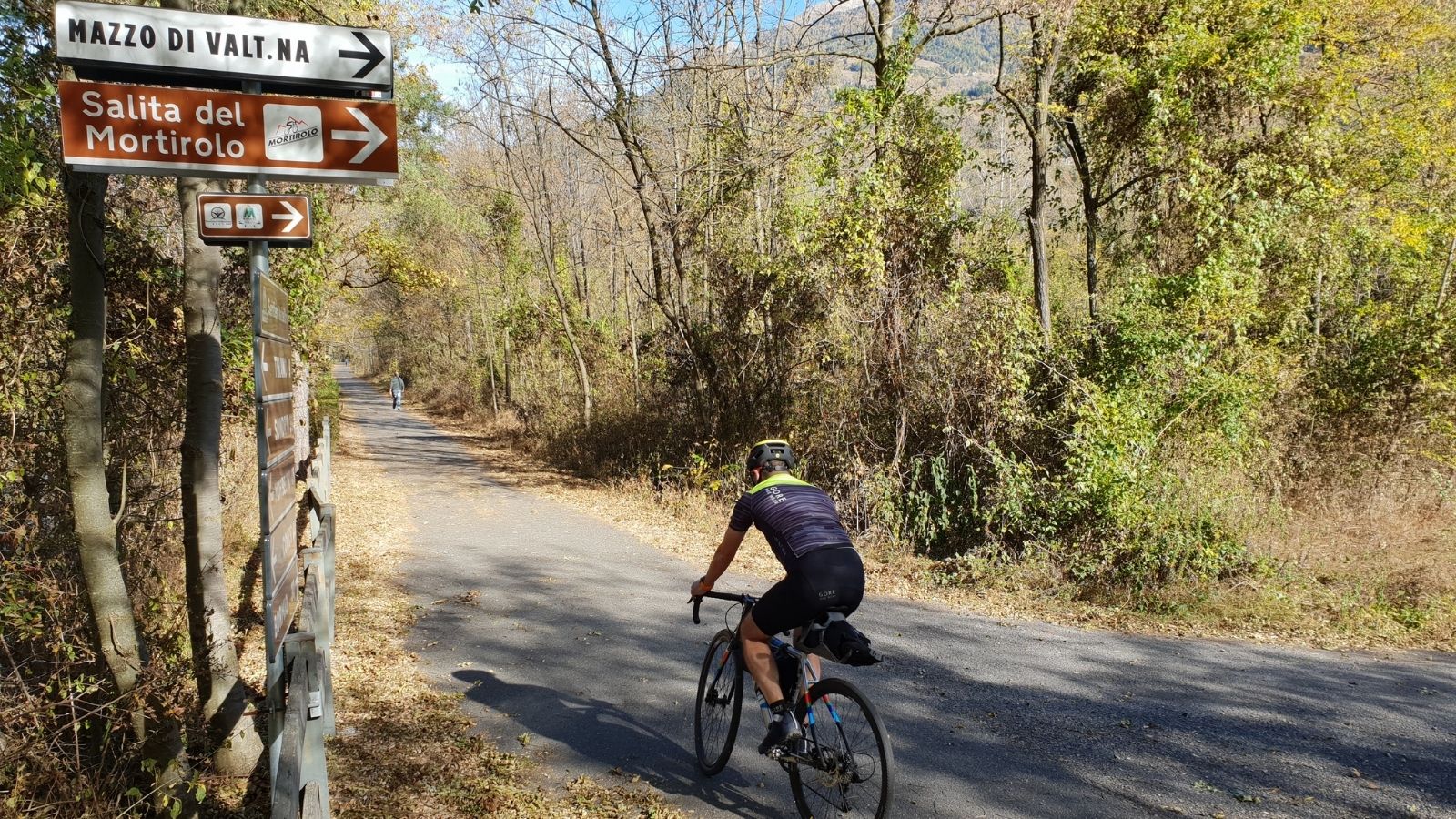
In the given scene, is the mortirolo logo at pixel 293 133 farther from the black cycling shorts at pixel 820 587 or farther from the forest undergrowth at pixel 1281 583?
the forest undergrowth at pixel 1281 583

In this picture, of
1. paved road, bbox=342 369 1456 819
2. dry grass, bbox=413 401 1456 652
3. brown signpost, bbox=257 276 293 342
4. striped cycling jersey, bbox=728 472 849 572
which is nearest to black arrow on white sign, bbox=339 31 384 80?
brown signpost, bbox=257 276 293 342

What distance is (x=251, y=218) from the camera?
3918mm

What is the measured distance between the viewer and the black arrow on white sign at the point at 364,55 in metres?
4.31

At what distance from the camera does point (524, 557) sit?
1184 cm

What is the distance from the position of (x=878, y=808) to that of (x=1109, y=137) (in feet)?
48.9

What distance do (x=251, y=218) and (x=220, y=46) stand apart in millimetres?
874

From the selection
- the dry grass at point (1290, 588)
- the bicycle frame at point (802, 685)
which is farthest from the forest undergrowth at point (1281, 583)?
the bicycle frame at point (802, 685)

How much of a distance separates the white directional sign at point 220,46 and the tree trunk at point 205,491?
1.27 m

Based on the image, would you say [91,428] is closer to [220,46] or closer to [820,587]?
[220,46]

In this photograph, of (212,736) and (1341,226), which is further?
(1341,226)

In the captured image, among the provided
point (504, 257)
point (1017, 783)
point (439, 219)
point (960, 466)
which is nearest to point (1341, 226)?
point (960, 466)

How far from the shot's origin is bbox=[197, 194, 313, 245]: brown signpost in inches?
152

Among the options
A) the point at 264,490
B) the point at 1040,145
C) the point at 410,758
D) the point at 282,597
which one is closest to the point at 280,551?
the point at 282,597

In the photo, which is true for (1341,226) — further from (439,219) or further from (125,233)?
(439,219)
